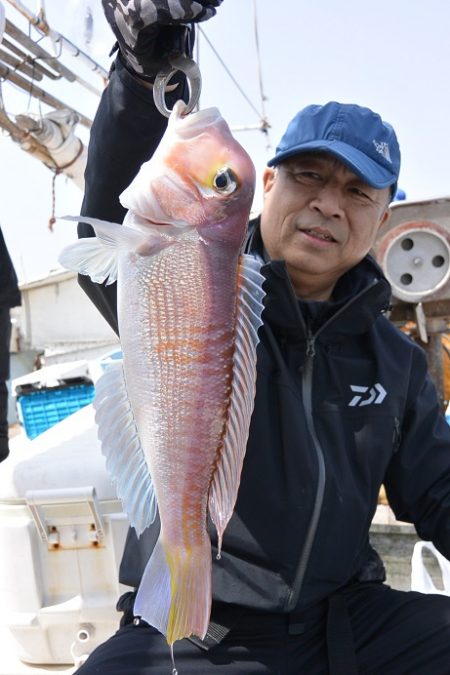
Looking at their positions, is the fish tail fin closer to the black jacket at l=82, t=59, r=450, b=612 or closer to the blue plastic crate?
the black jacket at l=82, t=59, r=450, b=612

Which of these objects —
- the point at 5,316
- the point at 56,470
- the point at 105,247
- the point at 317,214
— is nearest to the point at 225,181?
the point at 105,247

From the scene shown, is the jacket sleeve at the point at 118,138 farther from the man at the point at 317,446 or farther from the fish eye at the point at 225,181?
the fish eye at the point at 225,181

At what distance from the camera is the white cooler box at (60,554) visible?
2438 millimetres

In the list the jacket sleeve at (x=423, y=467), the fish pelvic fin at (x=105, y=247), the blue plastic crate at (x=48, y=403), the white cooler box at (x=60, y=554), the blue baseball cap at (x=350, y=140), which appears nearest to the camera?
the fish pelvic fin at (x=105, y=247)

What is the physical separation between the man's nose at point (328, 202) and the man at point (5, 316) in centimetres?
164

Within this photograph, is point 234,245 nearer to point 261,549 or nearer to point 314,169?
point 314,169

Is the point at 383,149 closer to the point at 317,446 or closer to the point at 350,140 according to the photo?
the point at 350,140

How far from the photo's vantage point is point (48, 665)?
8.63ft

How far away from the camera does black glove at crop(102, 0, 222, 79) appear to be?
4.45ft

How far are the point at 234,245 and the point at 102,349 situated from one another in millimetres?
10276

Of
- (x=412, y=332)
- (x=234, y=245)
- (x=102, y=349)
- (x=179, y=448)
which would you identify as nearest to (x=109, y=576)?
(x=179, y=448)

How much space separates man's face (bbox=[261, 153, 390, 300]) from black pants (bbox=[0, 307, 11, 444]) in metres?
1.60

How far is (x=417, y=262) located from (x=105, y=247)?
10.9 feet

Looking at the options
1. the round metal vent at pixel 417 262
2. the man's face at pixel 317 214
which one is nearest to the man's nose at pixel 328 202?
the man's face at pixel 317 214
